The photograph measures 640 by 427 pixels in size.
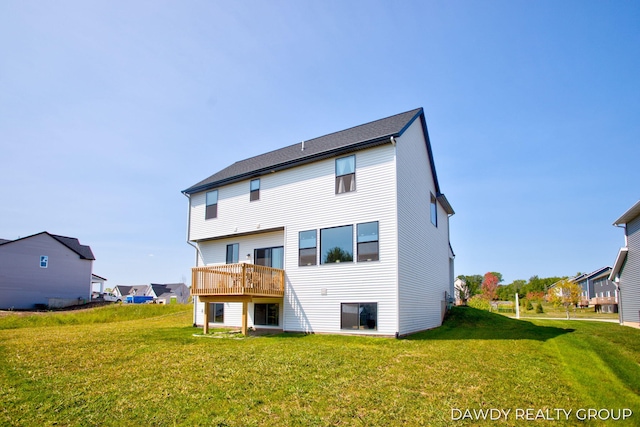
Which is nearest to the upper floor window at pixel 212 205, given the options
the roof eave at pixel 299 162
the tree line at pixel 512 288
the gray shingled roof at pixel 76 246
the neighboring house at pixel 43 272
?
the roof eave at pixel 299 162

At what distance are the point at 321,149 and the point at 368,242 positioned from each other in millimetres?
4397

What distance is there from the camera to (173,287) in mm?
69062

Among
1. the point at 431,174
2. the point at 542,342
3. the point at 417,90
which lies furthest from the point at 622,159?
the point at 542,342

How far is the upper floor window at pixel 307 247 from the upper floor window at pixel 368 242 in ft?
6.26

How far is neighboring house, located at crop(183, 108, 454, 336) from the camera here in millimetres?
12836

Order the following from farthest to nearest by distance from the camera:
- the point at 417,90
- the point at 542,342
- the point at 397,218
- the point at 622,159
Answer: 1. the point at 622,159
2. the point at 417,90
3. the point at 397,218
4. the point at 542,342

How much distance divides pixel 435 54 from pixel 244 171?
30.8ft

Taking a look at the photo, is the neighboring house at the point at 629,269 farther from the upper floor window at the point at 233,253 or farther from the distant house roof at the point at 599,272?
the distant house roof at the point at 599,272

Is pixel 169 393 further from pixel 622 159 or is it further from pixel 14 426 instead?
pixel 622 159

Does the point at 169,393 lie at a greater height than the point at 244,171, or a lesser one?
lesser

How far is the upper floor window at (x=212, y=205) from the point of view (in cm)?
1805

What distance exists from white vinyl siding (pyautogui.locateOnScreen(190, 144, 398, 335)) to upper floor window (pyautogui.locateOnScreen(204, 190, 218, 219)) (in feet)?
5.38

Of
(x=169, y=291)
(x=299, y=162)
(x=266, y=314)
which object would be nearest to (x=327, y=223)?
(x=299, y=162)

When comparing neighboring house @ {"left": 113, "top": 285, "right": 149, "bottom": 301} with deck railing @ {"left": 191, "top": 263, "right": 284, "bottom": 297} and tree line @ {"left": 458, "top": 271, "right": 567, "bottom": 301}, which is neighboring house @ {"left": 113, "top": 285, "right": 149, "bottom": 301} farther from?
deck railing @ {"left": 191, "top": 263, "right": 284, "bottom": 297}
